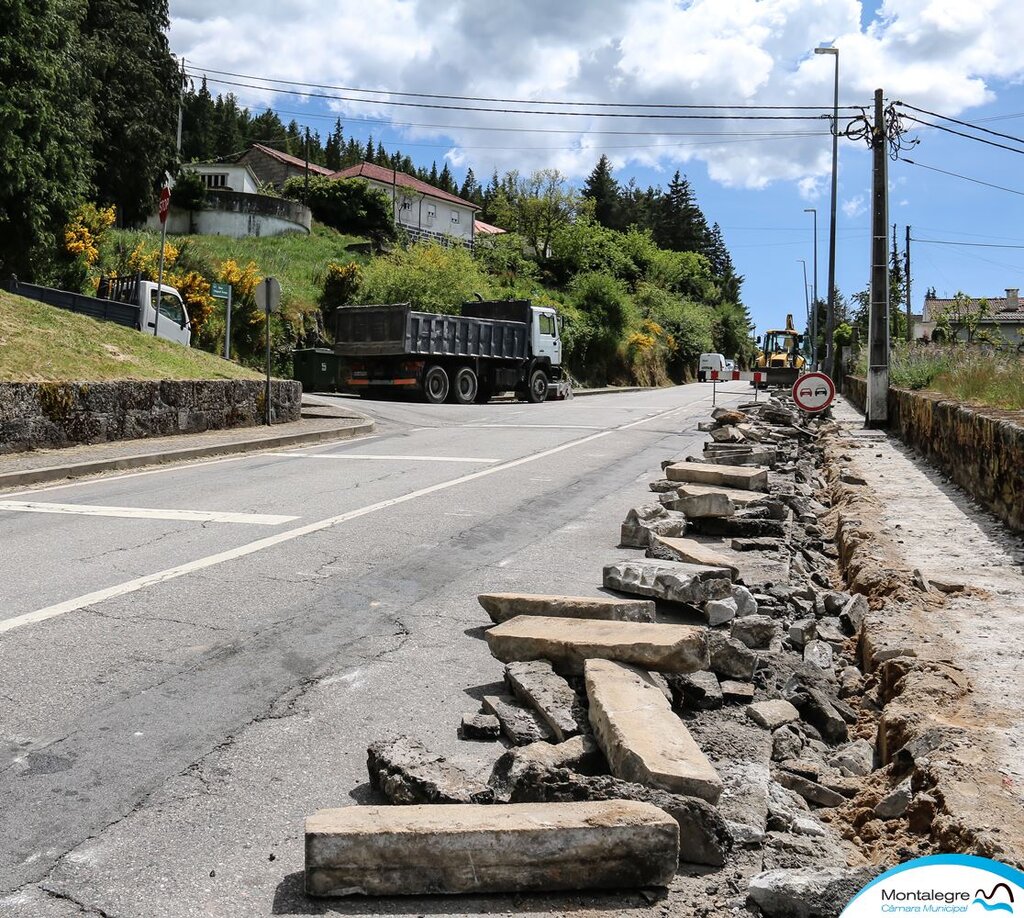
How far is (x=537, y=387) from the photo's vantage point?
32.6m

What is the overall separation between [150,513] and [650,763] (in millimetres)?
7002

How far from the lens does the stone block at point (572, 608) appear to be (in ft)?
16.7

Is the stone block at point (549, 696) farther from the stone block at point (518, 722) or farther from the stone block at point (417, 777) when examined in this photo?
the stone block at point (417, 777)

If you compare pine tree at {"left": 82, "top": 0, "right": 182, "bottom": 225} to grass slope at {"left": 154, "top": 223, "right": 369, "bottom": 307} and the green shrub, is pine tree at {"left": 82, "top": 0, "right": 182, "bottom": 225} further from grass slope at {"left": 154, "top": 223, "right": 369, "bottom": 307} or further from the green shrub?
the green shrub

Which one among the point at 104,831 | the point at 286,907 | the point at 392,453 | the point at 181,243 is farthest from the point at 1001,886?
the point at 181,243

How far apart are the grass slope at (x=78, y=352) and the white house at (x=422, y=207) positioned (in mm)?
64633

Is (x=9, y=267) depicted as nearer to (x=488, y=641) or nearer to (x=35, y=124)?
(x=35, y=124)

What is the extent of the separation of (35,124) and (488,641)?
27930mm

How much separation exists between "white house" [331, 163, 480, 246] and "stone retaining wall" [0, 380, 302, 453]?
213 feet

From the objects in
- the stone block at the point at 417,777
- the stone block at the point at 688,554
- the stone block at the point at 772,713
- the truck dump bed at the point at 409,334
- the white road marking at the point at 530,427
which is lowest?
the stone block at the point at 772,713

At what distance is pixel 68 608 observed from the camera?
5.67 m

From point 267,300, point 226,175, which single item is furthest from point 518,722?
point 226,175

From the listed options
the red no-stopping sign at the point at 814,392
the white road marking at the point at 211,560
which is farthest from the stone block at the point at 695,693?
the red no-stopping sign at the point at 814,392

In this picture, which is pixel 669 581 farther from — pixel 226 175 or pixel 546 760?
pixel 226 175
